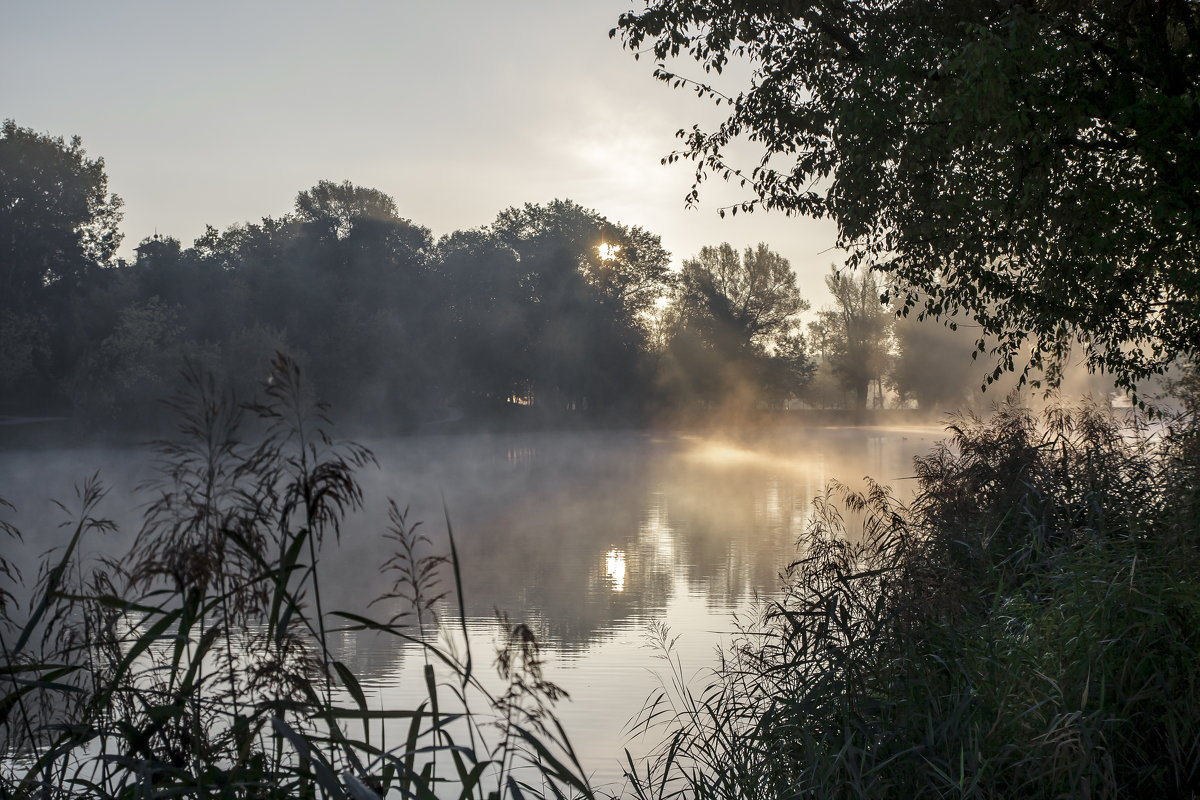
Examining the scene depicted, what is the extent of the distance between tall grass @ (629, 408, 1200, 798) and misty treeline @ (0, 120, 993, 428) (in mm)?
25245

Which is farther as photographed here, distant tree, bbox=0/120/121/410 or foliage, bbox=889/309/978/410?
foliage, bbox=889/309/978/410

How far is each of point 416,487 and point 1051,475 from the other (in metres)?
17.7

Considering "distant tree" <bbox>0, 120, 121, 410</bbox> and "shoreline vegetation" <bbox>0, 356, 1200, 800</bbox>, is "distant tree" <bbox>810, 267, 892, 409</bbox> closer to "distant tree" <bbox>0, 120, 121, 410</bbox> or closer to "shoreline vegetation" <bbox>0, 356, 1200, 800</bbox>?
"distant tree" <bbox>0, 120, 121, 410</bbox>

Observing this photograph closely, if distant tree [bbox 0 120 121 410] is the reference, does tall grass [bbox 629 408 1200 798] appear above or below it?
below

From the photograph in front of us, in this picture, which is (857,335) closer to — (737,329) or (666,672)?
(737,329)

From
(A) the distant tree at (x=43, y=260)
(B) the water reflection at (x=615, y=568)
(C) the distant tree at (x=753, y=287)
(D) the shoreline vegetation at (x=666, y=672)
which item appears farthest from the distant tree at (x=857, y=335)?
(D) the shoreline vegetation at (x=666, y=672)

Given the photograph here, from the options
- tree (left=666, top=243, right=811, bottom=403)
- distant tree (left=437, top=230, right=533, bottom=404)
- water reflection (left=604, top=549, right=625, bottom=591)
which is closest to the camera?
water reflection (left=604, top=549, right=625, bottom=591)

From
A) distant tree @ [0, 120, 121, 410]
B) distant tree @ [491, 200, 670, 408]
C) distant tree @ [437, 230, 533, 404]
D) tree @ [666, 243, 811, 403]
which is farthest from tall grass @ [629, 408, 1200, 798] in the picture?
tree @ [666, 243, 811, 403]

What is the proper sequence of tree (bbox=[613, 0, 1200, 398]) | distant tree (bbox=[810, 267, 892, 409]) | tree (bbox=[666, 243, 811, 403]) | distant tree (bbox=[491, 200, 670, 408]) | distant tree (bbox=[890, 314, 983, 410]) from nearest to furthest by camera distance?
tree (bbox=[613, 0, 1200, 398]) < distant tree (bbox=[491, 200, 670, 408]) < tree (bbox=[666, 243, 811, 403]) < distant tree (bbox=[890, 314, 983, 410]) < distant tree (bbox=[810, 267, 892, 409])

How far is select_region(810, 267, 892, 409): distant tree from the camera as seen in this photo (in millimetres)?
63656

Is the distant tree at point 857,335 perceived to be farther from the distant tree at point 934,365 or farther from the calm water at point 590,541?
the calm water at point 590,541

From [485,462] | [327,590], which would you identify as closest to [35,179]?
[485,462]

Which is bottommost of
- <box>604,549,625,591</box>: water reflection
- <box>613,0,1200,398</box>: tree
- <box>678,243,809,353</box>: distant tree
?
<box>604,549,625,591</box>: water reflection

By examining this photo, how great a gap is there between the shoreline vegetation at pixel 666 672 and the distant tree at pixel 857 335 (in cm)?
5738
